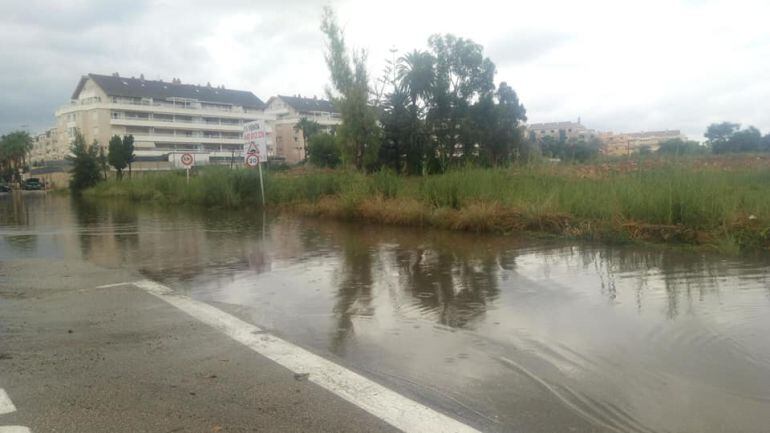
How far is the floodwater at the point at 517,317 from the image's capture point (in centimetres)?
390

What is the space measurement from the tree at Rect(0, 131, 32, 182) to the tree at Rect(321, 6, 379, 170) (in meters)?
88.8

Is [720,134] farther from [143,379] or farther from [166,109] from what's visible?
[166,109]

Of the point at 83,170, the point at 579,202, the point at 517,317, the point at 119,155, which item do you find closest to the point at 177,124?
the point at 119,155

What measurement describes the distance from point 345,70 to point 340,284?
1384 centimetres

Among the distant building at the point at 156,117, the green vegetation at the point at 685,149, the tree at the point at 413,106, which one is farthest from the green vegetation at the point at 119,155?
the green vegetation at the point at 685,149

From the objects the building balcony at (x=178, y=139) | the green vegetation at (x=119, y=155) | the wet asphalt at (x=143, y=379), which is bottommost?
the wet asphalt at (x=143, y=379)

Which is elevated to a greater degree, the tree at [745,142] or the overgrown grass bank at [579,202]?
the tree at [745,142]

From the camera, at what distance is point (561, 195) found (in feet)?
41.4

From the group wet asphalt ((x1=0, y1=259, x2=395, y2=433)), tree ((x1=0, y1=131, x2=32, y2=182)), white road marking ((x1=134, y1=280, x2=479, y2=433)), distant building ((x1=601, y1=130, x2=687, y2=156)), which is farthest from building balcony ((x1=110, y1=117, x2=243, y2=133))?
white road marking ((x1=134, y1=280, x2=479, y2=433))

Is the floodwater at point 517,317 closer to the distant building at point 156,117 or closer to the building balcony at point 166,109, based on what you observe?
the distant building at point 156,117

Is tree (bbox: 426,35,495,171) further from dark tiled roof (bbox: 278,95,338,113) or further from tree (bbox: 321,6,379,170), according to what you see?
dark tiled roof (bbox: 278,95,338,113)

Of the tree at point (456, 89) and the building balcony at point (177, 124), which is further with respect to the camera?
the building balcony at point (177, 124)

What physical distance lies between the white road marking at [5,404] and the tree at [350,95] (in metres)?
17.0

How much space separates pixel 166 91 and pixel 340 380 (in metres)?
89.8
